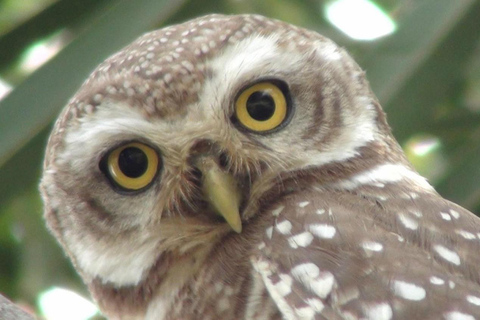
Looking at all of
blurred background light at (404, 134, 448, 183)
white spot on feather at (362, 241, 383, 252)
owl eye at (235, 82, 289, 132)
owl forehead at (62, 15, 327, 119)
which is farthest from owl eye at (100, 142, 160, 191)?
blurred background light at (404, 134, 448, 183)

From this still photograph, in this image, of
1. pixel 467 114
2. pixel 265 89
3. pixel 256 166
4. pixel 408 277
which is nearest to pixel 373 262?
pixel 408 277

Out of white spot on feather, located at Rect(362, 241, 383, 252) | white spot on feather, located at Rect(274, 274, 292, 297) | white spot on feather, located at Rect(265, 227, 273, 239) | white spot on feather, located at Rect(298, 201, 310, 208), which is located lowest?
white spot on feather, located at Rect(274, 274, 292, 297)

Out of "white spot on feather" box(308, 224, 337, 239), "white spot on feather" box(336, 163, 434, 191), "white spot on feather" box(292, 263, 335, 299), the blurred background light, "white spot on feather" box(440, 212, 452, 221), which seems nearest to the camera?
"white spot on feather" box(292, 263, 335, 299)

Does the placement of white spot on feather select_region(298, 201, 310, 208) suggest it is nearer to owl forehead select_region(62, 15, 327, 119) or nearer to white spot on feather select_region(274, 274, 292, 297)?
white spot on feather select_region(274, 274, 292, 297)

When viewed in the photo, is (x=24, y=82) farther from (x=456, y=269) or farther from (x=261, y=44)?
(x=456, y=269)

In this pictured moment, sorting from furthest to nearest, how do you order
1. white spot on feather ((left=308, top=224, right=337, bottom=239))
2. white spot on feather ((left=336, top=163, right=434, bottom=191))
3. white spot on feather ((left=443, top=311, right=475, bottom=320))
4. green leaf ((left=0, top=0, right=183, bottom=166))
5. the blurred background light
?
1. the blurred background light
2. green leaf ((left=0, top=0, right=183, bottom=166))
3. white spot on feather ((left=336, top=163, right=434, bottom=191))
4. white spot on feather ((left=308, top=224, right=337, bottom=239))
5. white spot on feather ((left=443, top=311, right=475, bottom=320))

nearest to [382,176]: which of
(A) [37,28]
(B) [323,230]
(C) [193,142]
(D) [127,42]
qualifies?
(B) [323,230]
